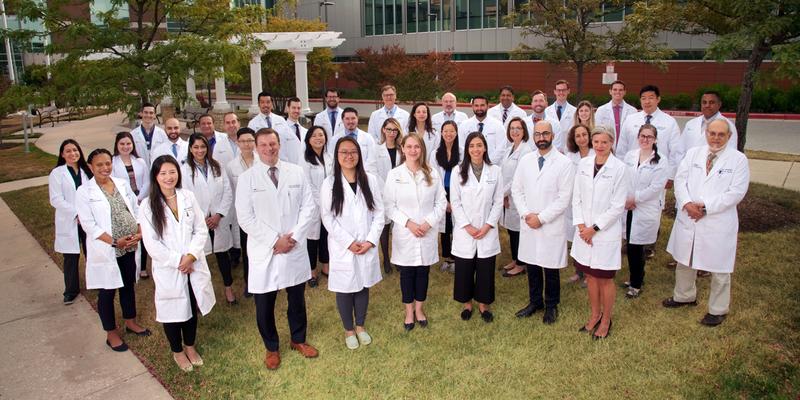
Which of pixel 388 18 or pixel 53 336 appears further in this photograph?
pixel 388 18

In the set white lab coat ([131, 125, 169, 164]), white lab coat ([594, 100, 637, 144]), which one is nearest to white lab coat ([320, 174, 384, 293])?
white lab coat ([131, 125, 169, 164])

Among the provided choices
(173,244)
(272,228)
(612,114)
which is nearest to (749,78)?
(612,114)

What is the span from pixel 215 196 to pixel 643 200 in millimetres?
4552

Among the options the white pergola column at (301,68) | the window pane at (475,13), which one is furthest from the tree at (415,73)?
the window pane at (475,13)

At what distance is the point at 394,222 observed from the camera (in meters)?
5.51

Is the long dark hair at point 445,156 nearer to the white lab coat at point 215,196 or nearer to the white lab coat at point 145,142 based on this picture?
the white lab coat at point 215,196

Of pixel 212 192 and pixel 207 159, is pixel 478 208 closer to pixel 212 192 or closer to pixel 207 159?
pixel 212 192

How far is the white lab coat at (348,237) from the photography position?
5082mm

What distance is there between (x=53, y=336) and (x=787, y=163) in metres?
14.3

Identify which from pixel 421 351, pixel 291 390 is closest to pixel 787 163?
pixel 421 351

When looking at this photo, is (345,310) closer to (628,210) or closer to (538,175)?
(538,175)

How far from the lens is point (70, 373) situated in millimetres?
5016

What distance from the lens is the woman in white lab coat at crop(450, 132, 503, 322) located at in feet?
17.9

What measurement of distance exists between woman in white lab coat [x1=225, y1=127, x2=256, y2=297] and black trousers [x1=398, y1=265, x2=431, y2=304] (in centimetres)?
179
